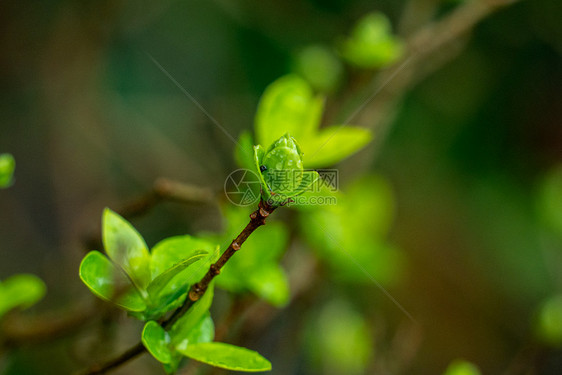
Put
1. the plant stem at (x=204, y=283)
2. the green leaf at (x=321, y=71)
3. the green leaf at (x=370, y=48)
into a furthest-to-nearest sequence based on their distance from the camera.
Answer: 1. the green leaf at (x=321, y=71)
2. the green leaf at (x=370, y=48)
3. the plant stem at (x=204, y=283)

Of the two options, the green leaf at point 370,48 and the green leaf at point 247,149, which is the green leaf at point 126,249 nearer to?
the green leaf at point 247,149

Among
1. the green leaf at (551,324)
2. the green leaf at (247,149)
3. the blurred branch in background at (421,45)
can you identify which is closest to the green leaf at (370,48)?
the blurred branch in background at (421,45)

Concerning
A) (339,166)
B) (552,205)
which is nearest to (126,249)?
(339,166)

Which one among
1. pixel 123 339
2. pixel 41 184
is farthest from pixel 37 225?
pixel 123 339

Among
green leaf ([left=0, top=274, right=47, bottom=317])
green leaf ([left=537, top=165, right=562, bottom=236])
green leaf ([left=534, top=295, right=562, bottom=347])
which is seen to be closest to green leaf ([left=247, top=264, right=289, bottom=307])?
green leaf ([left=0, top=274, right=47, bottom=317])

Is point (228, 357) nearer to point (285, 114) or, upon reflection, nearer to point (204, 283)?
point (204, 283)

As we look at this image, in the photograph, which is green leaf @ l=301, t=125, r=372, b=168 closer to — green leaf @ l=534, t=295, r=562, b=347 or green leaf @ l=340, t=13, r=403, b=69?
green leaf @ l=340, t=13, r=403, b=69

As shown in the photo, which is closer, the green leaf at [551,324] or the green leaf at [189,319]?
the green leaf at [189,319]
